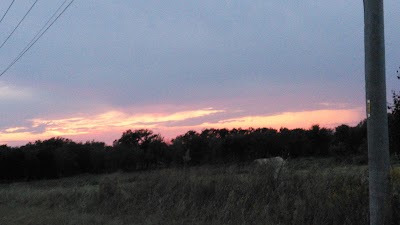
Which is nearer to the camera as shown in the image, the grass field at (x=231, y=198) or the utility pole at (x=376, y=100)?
the utility pole at (x=376, y=100)

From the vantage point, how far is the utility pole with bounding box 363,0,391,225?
5719 mm

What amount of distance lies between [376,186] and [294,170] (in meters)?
6.83

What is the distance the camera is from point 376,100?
574cm

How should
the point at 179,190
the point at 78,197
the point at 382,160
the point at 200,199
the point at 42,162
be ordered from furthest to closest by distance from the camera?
1. the point at 42,162
2. the point at 78,197
3. the point at 179,190
4. the point at 200,199
5. the point at 382,160

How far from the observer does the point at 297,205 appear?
10039 millimetres

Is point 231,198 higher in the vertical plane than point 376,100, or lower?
lower

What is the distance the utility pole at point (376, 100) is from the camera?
572 cm

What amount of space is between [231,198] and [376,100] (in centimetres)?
712

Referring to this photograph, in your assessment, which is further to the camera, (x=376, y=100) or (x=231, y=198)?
(x=231, y=198)

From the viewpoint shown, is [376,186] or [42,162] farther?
[42,162]

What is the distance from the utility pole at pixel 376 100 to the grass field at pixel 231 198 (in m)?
1.31

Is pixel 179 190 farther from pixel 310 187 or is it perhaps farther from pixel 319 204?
pixel 319 204

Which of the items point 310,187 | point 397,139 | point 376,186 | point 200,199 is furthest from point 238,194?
point 376,186

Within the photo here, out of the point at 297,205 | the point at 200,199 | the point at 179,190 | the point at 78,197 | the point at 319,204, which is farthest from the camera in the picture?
the point at 78,197
